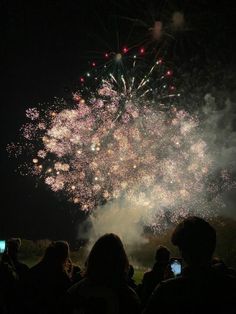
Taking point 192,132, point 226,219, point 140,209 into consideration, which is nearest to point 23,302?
point 192,132

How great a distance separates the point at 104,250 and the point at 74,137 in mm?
17314

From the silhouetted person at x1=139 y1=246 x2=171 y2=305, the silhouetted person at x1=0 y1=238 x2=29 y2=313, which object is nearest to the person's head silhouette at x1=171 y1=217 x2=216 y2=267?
the silhouetted person at x1=139 y1=246 x2=171 y2=305

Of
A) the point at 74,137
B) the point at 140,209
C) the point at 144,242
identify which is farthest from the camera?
the point at 144,242

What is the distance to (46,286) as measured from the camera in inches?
186

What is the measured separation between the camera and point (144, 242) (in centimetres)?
3331

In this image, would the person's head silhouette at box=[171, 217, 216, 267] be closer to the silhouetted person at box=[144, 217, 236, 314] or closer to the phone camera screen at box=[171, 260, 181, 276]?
the silhouetted person at box=[144, 217, 236, 314]

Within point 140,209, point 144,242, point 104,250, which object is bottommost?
point 104,250

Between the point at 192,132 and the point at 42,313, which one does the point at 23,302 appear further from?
the point at 192,132

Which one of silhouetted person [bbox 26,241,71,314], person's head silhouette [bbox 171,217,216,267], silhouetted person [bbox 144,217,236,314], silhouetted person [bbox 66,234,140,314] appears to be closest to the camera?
silhouetted person [bbox 144,217,236,314]

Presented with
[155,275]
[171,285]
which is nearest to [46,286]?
[155,275]

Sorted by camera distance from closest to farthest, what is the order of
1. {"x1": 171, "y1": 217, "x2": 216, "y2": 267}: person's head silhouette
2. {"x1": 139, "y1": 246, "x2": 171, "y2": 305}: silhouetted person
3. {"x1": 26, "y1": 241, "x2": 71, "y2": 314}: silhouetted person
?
{"x1": 171, "y1": 217, "x2": 216, "y2": 267}: person's head silhouette
{"x1": 26, "y1": 241, "x2": 71, "y2": 314}: silhouetted person
{"x1": 139, "y1": 246, "x2": 171, "y2": 305}: silhouetted person

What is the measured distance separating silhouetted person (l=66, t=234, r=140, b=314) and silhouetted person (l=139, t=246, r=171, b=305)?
2.64 metres

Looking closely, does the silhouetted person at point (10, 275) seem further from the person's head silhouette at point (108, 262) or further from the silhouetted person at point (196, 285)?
the silhouetted person at point (196, 285)

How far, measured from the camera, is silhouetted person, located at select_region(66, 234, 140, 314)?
130 inches
